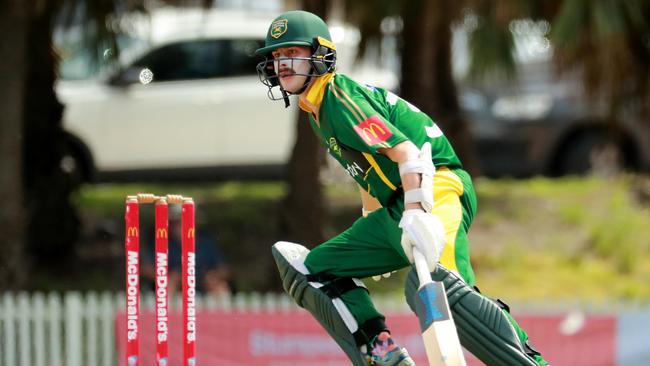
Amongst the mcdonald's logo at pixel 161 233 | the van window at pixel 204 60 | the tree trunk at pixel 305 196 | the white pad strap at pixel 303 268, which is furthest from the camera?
the van window at pixel 204 60

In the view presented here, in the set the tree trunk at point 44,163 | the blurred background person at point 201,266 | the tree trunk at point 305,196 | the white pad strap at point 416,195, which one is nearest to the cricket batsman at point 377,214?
the white pad strap at point 416,195

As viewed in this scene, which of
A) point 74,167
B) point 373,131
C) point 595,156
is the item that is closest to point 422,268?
point 373,131

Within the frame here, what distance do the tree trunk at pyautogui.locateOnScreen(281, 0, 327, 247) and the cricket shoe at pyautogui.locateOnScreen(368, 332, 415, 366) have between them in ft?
17.4

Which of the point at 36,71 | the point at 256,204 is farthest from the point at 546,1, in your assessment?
the point at 36,71

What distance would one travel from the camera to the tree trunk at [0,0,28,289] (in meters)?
9.60

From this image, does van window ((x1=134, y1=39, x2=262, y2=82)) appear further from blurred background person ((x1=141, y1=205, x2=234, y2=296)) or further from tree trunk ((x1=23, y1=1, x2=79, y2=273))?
blurred background person ((x1=141, y1=205, x2=234, y2=296))

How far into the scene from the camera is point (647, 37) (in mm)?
11773

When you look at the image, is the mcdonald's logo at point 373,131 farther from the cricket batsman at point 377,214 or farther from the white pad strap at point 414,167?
the white pad strap at point 414,167

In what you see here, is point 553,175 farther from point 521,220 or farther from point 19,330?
point 19,330

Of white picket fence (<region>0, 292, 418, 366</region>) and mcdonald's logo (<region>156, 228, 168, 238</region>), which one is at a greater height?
mcdonald's logo (<region>156, 228, 168, 238</region>)

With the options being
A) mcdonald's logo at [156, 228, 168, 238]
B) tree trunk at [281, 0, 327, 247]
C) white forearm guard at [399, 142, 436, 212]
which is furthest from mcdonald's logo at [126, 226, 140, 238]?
tree trunk at [281, 0, 327, 247]

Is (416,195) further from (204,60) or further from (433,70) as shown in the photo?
(204,60)

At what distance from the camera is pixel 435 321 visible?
4691 millimetres

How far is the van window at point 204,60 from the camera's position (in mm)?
12195
